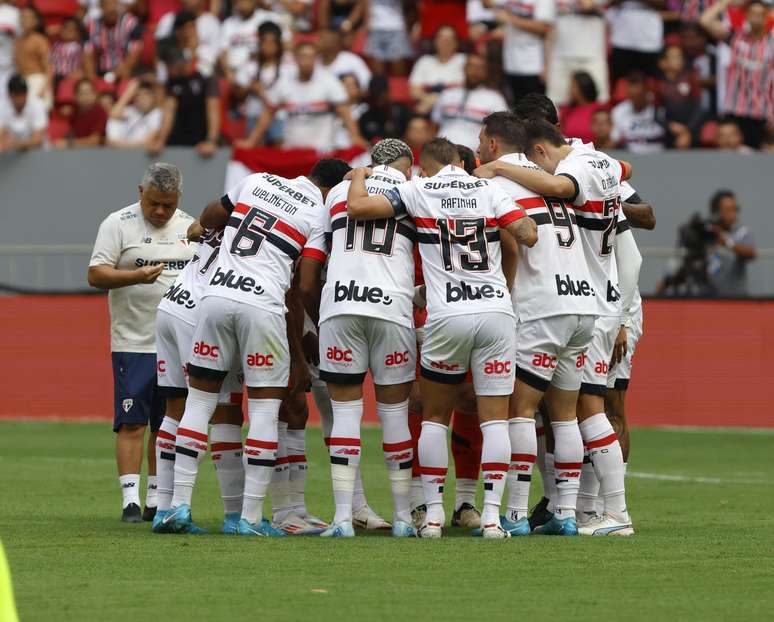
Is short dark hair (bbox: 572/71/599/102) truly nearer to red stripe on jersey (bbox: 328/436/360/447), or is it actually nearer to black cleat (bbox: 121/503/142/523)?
black cleat (bbox: 121/503/142/523)

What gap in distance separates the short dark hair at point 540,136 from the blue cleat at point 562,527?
7.44 feet

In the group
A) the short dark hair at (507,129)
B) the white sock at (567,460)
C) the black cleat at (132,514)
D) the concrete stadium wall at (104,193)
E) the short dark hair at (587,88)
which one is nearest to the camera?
the white sock at (567,460)

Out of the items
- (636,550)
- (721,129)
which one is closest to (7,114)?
(721,129)

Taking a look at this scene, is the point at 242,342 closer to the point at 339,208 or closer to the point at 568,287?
the point at 339,208

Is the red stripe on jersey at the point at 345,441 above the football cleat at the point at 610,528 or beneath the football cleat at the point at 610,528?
above

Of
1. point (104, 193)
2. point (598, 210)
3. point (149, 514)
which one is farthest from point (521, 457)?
point (104, 193)

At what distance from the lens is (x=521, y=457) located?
9.47 metres

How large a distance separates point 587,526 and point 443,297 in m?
1.80

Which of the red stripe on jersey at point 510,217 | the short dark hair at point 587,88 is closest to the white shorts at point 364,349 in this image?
the red stripe on jersey at point 510,217

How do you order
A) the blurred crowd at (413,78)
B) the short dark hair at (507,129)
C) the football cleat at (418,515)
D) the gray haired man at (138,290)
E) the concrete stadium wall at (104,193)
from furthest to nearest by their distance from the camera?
the blurred crowd at (413,78) → the concrete stadium wall at (104,193) → the gray haired man at (138,290) → the football cleat at (418,515) → the short dark hair at (507,129)

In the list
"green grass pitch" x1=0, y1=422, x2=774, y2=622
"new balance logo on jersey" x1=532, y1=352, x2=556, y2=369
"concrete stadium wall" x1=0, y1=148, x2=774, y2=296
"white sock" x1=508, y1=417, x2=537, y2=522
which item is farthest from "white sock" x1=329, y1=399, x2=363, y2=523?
"concrete stadium wall" x1=0, y1=148, x2=774, y2=296

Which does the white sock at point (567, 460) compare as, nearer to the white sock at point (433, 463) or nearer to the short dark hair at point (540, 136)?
the white sock at point (433, 463)

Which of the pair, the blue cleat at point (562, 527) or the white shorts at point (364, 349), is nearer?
the white shorts at point (364, 349)

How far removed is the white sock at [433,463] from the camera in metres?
9.29
